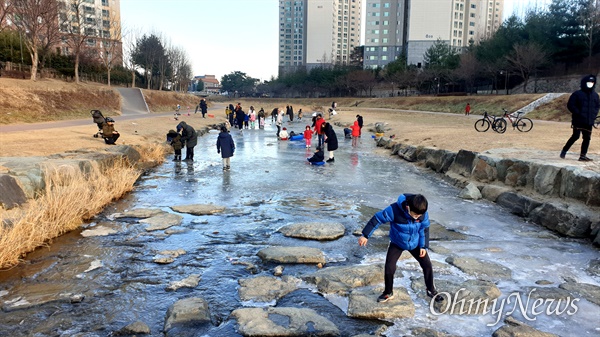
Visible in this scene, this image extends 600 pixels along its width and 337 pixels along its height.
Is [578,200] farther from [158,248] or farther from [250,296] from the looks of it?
[158,248]

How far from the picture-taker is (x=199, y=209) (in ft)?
32.3

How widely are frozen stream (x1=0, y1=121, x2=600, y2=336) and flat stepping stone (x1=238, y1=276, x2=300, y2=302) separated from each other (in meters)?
0.14

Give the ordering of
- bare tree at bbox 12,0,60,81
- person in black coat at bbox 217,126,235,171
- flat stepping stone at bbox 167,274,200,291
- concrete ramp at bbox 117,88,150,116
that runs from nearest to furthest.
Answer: flat stepping stone at bbox 167,274,200,291
person in black coat at bbox 217,126,235,171
bare tree at bbox 12,0,60,81
concrete ramp at bbox 117,88,150,116

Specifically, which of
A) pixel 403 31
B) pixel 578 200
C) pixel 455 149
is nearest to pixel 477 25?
pixel 403 31

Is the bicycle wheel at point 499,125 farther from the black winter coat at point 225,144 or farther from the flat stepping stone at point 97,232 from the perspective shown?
the flat stepping stone at point 97,232

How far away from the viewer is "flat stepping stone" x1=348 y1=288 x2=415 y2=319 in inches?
198

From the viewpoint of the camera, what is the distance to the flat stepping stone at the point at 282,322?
462cm

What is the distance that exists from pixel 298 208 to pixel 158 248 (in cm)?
381

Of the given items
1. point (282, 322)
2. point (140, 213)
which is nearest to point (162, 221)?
point (140, 213)

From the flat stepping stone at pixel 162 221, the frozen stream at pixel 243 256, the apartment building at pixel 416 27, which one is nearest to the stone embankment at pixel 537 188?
the frozen stream at pixel 243 256

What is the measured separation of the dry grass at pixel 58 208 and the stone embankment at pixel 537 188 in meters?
9.16

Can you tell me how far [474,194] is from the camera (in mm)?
11406

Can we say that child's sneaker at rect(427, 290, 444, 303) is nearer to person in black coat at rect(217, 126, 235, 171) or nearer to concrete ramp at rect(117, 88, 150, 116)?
person in black coat at rect(217, 126, 235, 171)

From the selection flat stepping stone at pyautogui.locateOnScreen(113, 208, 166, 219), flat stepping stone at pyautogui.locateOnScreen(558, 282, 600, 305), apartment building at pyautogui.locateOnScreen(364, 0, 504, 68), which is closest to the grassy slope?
flat stepping stone at pyautogui.locateOnScreen(113, 208, 166, 219)
